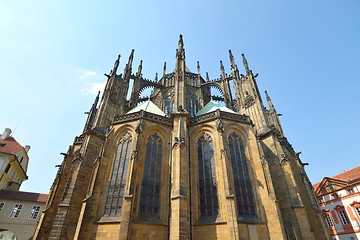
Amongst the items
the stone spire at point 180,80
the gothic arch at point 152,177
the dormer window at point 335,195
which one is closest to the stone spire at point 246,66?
the stone spire at point 180,80

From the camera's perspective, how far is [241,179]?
44.8 feet

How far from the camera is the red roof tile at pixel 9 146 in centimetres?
2697

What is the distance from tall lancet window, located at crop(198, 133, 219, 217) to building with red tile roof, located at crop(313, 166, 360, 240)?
20566 millimetres

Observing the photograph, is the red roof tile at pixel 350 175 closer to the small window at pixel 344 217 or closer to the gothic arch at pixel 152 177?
the small window at pixel 344 217

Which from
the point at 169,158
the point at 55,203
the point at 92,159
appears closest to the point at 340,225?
the point at 169,158

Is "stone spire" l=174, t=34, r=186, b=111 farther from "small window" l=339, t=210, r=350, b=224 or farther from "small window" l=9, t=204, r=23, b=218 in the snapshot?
"small window" l=339, t=210, r=350, b=224

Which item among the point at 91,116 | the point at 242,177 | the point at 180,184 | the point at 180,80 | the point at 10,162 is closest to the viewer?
the point at 180,184

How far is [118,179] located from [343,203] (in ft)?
87.3

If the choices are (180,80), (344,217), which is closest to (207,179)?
(180,80)

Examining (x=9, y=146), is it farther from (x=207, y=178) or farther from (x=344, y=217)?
(x=344, y=217)

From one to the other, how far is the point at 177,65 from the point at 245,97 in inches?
298

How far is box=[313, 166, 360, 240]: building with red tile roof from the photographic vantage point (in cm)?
2288

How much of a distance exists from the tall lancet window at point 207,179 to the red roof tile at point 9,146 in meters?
26.5

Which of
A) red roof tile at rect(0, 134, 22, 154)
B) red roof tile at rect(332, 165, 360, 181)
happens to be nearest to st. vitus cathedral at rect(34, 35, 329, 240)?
red roof tile at rect(332, 165, 360, 181)
